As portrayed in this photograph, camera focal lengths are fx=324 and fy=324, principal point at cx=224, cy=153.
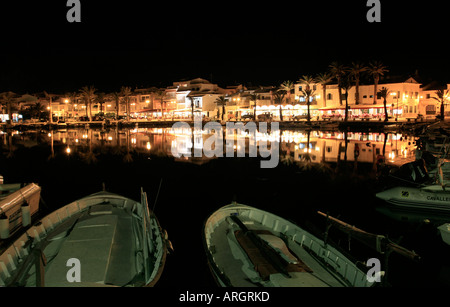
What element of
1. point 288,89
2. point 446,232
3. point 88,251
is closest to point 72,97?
point 288,89

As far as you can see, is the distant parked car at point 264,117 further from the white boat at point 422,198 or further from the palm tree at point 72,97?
the palm tree at point 72,97

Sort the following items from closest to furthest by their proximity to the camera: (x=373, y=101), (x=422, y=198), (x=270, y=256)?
1. (x=270, y=256)
2. (x=422, y=198)
3. (x=373, y=101)

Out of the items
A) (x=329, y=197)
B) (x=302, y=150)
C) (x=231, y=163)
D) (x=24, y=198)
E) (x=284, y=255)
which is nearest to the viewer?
(x=284, y=255)

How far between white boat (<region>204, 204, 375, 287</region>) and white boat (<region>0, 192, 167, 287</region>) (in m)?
1.70

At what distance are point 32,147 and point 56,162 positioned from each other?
15.0 metres

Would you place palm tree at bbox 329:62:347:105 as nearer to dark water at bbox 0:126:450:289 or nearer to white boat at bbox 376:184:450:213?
dark water at bbox 0:126:450:289

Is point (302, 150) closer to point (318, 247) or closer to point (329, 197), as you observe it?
point (329, 197)

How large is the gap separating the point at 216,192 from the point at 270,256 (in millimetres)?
13010

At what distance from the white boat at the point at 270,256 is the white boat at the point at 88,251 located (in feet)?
5.57

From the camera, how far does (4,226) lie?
1123 centimetres

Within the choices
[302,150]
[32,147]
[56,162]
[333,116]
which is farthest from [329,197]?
[333,116]

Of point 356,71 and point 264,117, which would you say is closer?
point 356,71

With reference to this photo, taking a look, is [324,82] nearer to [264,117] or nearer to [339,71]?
[339,71]

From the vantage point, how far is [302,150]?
37.8 meters
